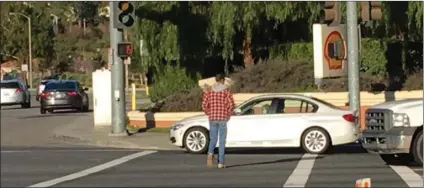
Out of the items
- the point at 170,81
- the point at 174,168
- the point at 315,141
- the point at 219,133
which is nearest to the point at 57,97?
the point at 174,168

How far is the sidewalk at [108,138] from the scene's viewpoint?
73.3ft

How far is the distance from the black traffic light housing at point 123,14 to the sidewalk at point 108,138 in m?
3.09

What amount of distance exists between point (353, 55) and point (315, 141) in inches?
160

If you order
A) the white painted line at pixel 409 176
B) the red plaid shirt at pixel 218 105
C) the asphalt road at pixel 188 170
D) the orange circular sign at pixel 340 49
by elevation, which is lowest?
the white painted line at pixel 409 176

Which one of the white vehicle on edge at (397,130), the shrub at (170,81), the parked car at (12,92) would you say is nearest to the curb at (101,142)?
the white vehicle on edge at (397,130)

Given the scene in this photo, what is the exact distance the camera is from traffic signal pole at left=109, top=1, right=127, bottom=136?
2447 cm

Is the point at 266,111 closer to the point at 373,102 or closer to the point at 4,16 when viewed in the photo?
the point at 373,102

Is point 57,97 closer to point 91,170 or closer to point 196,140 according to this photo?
point 91,170

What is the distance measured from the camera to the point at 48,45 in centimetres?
913

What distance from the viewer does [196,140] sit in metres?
19.6

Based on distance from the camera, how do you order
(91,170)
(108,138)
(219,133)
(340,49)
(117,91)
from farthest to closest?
(117,91), (108,138), (340,49), (219,133), (91,170)

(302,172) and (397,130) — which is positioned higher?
(397,130)

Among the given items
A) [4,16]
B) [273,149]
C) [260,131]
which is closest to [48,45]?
[4,16]

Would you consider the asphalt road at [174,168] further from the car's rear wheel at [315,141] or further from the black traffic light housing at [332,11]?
the black traffic light housing at [332,11]
